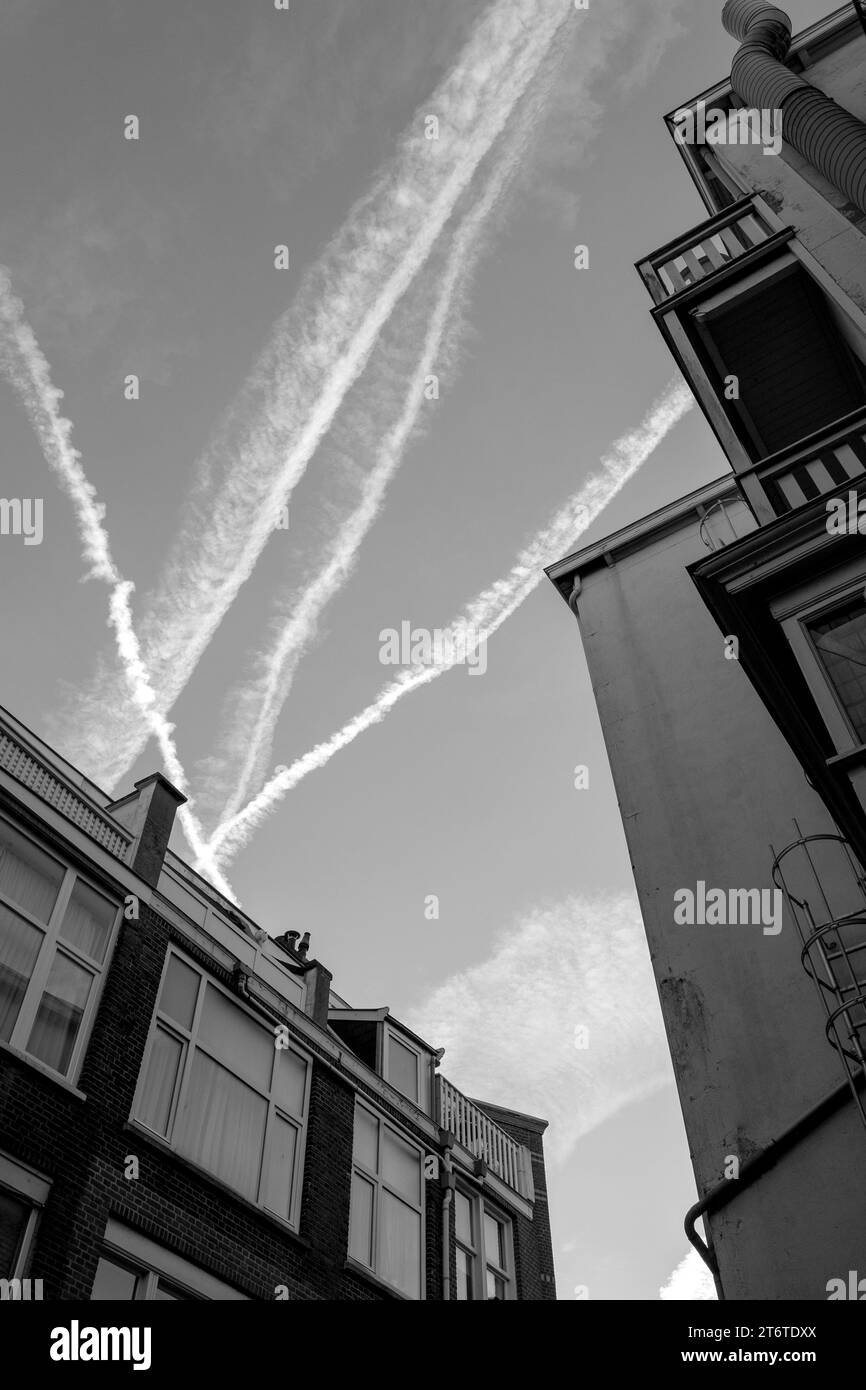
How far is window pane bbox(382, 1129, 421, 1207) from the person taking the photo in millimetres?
16938

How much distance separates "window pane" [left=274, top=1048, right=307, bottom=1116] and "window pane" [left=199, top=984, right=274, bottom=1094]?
189 millimetres

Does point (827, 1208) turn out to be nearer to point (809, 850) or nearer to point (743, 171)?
point (809, 850)

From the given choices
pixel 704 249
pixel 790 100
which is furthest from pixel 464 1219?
pixel 790 100

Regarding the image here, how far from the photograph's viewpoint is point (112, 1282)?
1102 centimetres

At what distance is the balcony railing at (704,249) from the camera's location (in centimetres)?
1244

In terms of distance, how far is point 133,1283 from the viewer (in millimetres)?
11242

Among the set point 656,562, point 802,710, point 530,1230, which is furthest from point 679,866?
point 530,1230

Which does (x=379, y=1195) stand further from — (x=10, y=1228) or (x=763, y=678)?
(x=763, y=678)

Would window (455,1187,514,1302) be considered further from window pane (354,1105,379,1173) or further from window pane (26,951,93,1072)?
window pane (26,951,93,1072)

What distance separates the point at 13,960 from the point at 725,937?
796 cm

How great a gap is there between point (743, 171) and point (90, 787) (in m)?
12.5

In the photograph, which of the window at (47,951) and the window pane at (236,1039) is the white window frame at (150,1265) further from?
the window pane at (236,1039)

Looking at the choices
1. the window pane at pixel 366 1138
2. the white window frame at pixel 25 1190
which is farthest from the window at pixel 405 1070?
the white window frame at pixel 25 1190
